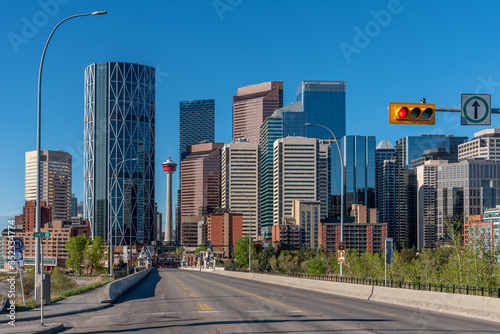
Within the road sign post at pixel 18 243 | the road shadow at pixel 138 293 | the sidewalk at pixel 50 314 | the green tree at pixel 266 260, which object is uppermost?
the road sign post at pixel 18 243

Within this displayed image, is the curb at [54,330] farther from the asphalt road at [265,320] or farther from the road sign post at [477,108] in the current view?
the road sign post at [477,108]

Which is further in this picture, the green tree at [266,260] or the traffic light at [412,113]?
the green tree at [266,260]

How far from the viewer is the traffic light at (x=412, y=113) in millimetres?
19594

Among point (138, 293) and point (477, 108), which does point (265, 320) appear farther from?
point (138, 293)

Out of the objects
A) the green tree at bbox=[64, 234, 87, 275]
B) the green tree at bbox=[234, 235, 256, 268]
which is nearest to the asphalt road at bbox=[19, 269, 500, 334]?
the green tree at bbox=[64, 234, 87, 275]

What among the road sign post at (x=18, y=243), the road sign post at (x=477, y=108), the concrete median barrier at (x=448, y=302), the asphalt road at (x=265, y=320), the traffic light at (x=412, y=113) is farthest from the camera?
the road sign post at (x=18, y=243)

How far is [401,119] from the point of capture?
19531mm

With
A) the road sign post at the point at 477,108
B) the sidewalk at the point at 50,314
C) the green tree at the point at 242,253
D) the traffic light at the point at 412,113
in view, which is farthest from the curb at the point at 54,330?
the green tree at the point at 242,253

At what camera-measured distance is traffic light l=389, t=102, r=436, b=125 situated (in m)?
19.6

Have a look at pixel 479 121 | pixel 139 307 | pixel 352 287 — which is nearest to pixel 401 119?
pixel 479 121

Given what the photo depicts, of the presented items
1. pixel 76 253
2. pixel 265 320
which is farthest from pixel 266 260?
pixel 265 320

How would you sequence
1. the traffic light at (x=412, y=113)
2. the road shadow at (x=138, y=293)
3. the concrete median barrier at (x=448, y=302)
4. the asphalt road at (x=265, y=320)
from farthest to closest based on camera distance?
the road shadow at (x=138, y=293) → the concrete median barrier at (x=448, y=302) → the traffic light at (x=412, y=113) → the asphalt road at (x=265, y=320)

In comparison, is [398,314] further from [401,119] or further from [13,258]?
[13,258]

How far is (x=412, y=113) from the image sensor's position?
64.7 ft
